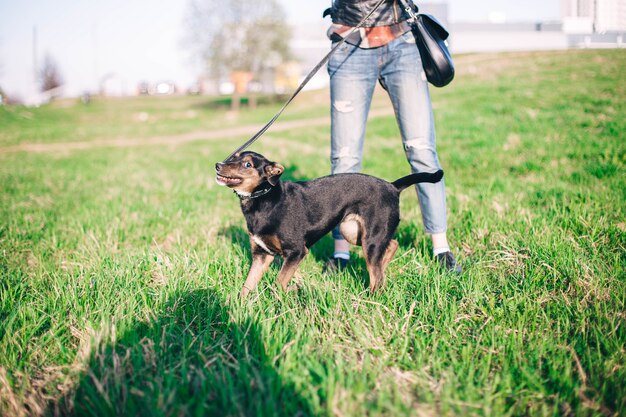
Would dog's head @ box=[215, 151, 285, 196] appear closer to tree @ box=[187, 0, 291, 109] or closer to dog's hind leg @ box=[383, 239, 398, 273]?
dog's hind leg @ box=[383, 239, 398, 273]

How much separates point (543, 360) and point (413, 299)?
2.85 ft

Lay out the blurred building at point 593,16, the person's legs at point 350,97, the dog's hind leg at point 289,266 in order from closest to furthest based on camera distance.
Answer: the dog's hind leg at point 289,266
the person's legs at point 350,97
the blurred building at point 593,16

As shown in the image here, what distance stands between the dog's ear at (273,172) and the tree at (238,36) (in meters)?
34.9

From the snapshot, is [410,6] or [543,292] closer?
[543,292]

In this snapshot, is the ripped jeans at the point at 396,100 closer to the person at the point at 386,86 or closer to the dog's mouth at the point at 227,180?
the person at the point at 386,86

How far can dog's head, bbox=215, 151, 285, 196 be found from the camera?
10.3 ft

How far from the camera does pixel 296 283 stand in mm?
3395

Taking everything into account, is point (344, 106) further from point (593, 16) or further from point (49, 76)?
point (49, 76)

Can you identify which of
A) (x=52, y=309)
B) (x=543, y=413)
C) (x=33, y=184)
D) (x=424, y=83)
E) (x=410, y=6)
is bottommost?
(x=543, y=413)

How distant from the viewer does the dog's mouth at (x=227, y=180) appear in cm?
311

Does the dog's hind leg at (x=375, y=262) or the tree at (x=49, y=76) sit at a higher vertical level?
the tree at (x=49, y=76)

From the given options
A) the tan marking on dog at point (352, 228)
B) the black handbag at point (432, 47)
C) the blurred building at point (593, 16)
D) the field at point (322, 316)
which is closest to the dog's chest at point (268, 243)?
the field at point (322, 316)

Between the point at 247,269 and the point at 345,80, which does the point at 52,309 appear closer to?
the point at 247,269

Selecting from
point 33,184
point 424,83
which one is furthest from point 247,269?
point 33,184
